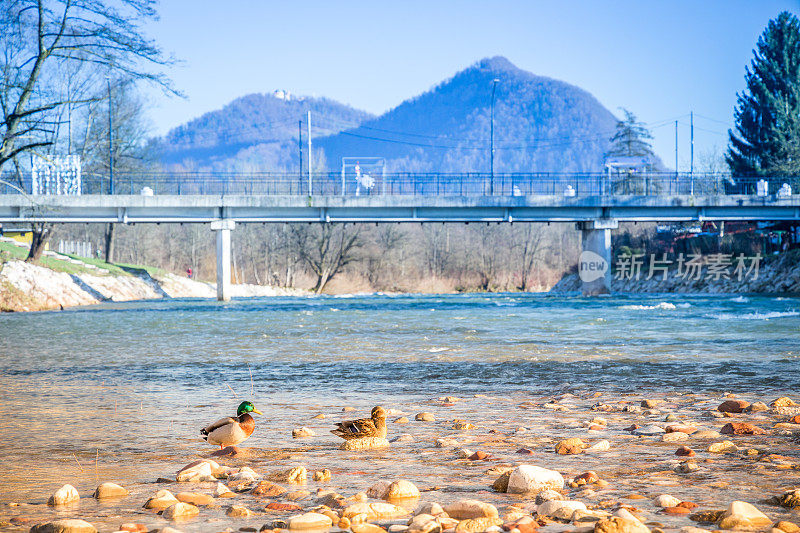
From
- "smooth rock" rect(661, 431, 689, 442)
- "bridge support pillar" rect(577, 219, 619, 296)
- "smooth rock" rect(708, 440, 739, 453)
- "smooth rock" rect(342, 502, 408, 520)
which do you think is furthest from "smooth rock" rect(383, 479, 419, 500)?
"bridge support pillar" rect(577, 219, 619, 296)

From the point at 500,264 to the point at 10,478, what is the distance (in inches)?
4111

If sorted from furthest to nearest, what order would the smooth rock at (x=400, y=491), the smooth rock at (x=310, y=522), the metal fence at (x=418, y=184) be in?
1. the metal fence at (x=418, y=184)
2. the smooth rock at (x=400, y=491)
3. the smooth rock at (x=310, y=522)

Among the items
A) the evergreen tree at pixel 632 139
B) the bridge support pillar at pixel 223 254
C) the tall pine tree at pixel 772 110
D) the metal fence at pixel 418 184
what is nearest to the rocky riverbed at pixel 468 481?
the metal fence at pixel 418 184

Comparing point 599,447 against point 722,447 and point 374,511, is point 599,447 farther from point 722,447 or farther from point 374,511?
point 374,511

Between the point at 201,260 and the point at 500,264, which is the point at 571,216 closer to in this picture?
the point at 500,264

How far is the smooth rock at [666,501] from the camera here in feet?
13.9

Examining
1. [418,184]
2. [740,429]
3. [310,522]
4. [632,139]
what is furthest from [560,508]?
[632,139]

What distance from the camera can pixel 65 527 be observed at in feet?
12.4

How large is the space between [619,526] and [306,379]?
779cm

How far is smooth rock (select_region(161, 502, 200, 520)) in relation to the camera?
164 inches

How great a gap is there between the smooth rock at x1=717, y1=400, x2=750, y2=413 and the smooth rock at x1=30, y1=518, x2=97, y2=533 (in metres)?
5.95

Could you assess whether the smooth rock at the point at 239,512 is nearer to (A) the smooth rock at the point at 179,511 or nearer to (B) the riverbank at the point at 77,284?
(A) the smooth rock at the point at 179,511

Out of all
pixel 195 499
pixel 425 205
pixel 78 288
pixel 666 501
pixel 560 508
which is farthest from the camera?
pixel 425 205

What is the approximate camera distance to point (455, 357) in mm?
14172
